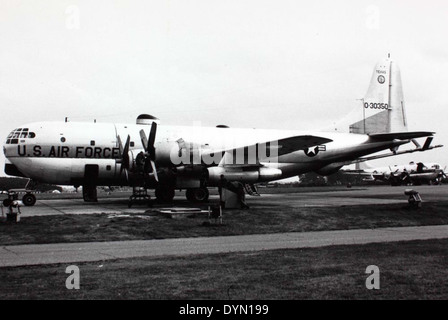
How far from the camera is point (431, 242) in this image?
13.6 m

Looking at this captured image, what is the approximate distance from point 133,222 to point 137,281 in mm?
9023

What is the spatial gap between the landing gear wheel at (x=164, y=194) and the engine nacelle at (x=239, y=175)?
343 cm

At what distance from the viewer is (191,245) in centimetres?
1360

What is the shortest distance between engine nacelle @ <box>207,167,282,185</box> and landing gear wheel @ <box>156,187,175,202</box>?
11.3ft

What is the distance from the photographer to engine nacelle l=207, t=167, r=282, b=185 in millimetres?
24875

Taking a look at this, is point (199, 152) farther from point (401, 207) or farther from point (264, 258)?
point (264, 258)

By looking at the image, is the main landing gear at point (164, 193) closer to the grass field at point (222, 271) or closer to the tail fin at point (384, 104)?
the grass field at point (222, 271)

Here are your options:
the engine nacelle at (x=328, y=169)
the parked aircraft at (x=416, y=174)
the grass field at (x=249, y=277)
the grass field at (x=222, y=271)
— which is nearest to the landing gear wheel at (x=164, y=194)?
the grass field at (x=222, y=271)

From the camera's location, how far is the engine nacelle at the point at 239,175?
24.9m

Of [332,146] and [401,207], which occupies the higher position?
[332,146]

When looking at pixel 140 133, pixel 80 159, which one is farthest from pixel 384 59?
pixel 80 159

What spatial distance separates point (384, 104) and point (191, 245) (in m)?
26.9

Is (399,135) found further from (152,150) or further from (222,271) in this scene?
(222,271)

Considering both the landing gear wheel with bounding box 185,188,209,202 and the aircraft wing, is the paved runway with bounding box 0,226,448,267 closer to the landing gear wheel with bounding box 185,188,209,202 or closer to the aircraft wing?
the aircraft wing
